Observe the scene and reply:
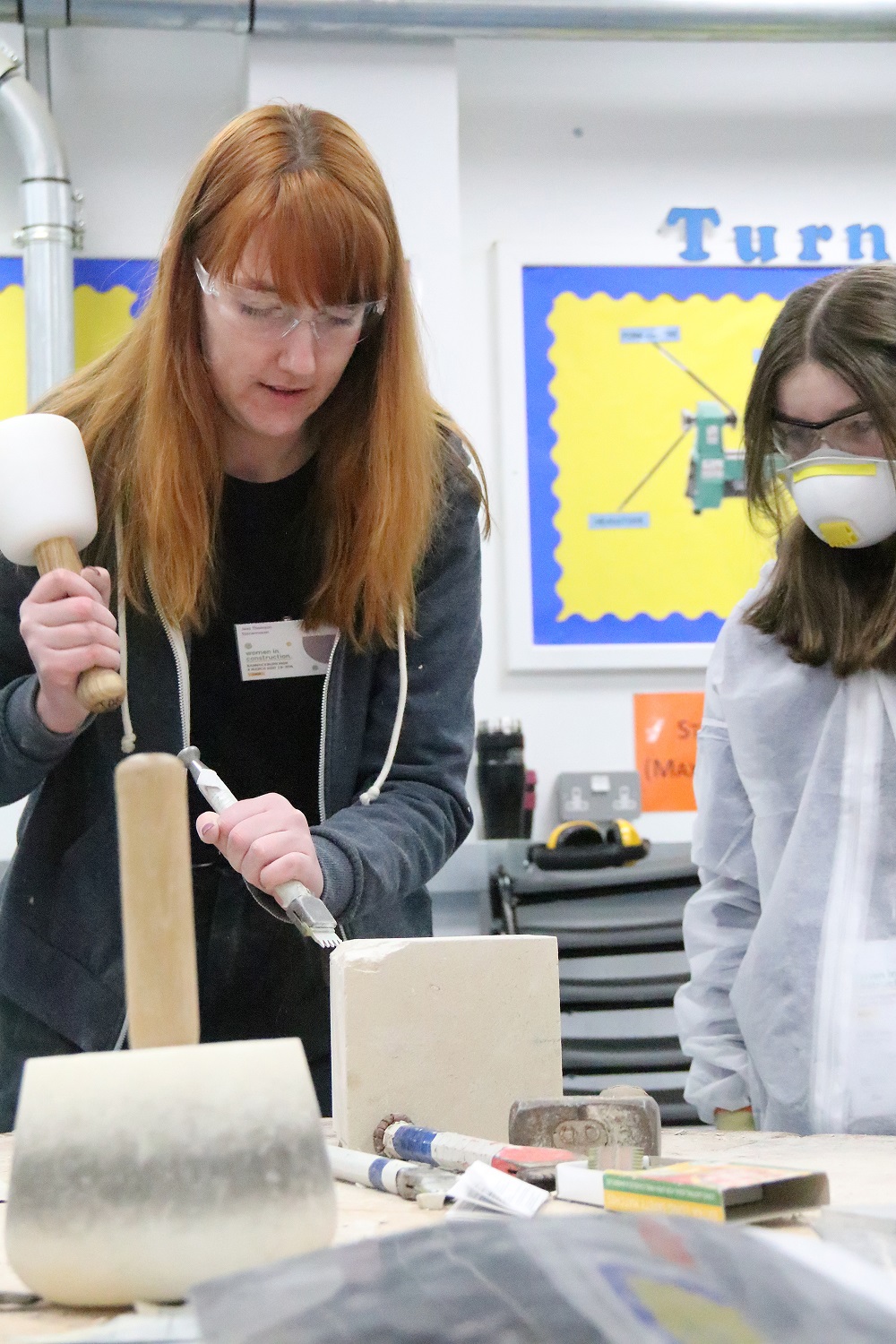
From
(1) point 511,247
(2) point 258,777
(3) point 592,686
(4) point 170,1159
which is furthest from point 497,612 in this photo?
(4) point 170,1159

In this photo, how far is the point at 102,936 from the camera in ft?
3.72

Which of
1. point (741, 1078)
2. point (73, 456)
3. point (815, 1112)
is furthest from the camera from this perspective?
point (741, 1078)

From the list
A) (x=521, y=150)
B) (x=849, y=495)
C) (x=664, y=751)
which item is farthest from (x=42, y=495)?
(x=521, y=150)

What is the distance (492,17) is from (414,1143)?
7.10ft

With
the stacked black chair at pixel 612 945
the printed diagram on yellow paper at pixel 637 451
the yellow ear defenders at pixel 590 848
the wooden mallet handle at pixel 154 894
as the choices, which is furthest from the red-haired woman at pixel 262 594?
the printed diagram on yellow paper at pixel 637 451

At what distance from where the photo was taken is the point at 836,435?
1256mm

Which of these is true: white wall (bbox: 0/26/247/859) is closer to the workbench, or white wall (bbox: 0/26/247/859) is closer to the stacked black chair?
the stacked black chair

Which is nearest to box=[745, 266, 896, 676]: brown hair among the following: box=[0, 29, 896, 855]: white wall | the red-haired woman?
the red-haired woman

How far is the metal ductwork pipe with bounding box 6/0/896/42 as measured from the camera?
236cm

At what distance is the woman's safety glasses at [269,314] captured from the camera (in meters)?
1.10

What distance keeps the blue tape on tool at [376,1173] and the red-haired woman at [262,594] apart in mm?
273

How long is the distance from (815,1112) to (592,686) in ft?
4.85

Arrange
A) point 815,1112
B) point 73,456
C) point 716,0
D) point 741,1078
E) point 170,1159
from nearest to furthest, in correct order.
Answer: point 170,1159 → point 73,456 → point 815,1112 → point 741,1078 → point 716,0

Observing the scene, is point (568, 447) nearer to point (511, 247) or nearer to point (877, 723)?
point (511, 247)
